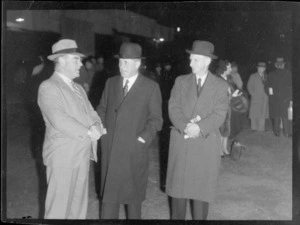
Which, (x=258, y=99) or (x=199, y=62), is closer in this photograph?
(x=199, y=62)

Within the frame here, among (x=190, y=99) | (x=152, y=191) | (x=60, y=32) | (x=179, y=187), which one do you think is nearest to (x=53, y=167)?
(x=179, y=187)

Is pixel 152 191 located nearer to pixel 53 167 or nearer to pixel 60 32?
pixel 53 167

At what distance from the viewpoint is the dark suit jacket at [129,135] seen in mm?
3559

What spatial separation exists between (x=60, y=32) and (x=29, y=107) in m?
2.35

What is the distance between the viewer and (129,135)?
3.58 metres

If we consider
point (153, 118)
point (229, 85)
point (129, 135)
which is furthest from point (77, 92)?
point (229, 85)

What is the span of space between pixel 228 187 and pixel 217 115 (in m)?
2.26

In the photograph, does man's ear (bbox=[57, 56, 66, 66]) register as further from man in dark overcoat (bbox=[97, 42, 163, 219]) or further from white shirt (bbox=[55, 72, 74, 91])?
man in dark overcoat (bbox=[97, 42, 163, 219])

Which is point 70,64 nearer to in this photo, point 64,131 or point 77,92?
point 77,92

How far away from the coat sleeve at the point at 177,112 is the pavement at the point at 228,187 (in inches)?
55.6

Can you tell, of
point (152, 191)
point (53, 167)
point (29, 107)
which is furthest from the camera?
point (29, 107)

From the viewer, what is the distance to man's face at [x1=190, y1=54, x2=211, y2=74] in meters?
3.58

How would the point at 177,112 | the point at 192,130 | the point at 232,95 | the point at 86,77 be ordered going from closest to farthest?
the point at 192,130
the point at 177,112
the point at 232,95
the point at 86,77

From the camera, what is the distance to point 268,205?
191 inches
